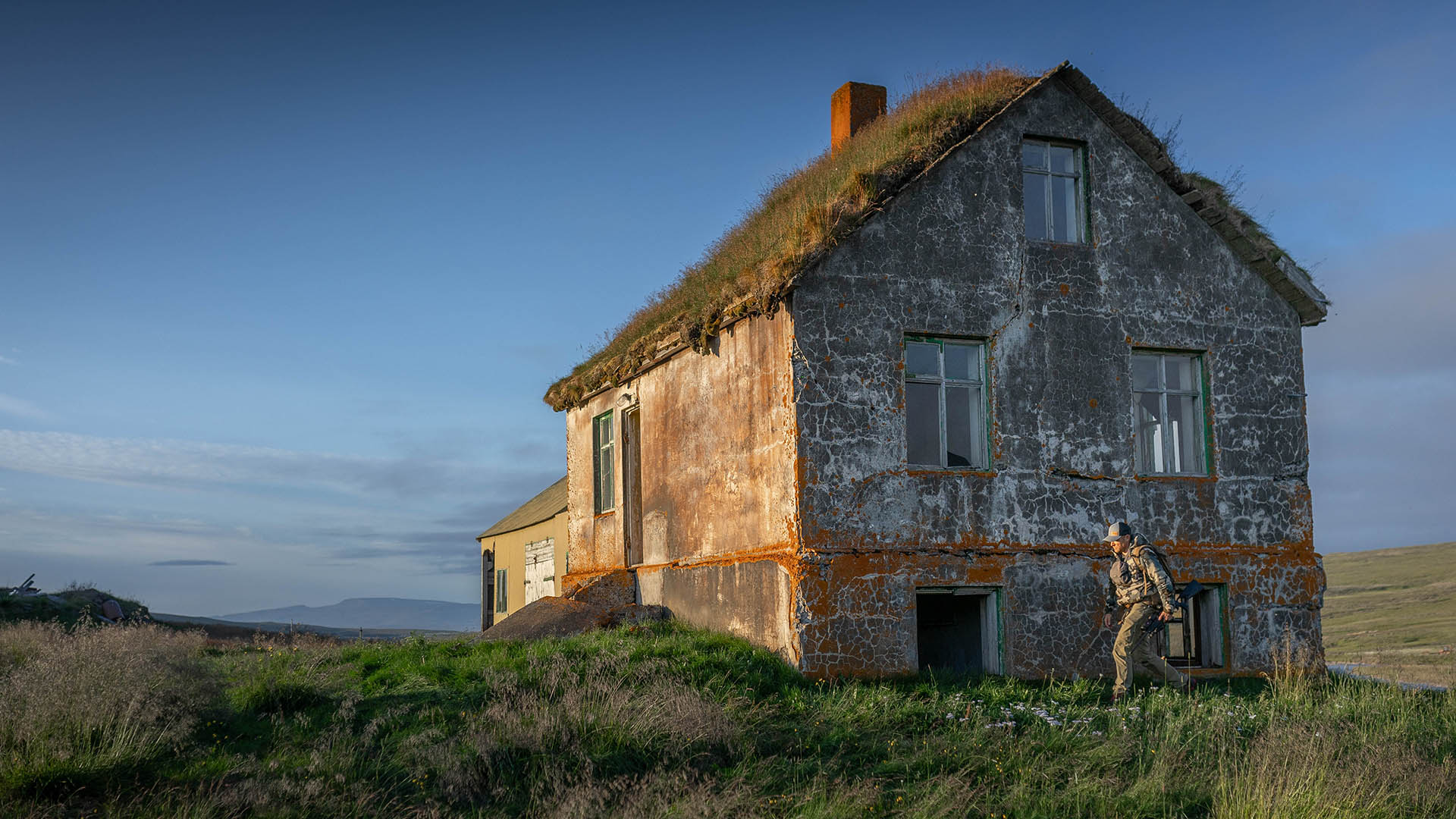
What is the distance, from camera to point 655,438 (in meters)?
15.6

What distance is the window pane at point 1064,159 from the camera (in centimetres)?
1369

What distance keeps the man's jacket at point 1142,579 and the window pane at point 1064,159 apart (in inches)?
189

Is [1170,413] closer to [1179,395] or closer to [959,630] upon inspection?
[1179,395]

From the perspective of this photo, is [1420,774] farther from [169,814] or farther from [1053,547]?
[169,814]

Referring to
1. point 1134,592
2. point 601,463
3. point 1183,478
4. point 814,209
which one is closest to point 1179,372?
point 1183,478

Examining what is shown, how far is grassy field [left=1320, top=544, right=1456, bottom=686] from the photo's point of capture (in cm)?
2439

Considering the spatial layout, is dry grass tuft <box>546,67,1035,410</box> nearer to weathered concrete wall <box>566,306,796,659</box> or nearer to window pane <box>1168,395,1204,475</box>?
weathered concrete wall <box>566,306,796,659</box>

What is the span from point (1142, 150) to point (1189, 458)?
3.79 metres

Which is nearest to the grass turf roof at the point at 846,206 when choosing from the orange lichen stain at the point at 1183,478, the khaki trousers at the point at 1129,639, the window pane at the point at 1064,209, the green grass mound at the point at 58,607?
the window pane at the point at 1064,209

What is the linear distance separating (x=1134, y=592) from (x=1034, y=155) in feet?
17.6

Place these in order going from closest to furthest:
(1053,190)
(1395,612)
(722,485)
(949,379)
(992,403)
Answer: (992,403) < (949,379) < (722,485) < (1053,190) < (1395,612)

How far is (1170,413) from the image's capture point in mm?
13875

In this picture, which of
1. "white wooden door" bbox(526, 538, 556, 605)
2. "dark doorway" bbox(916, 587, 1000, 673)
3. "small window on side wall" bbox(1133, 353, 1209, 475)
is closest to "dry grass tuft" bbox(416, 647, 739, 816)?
"dark doorway" bbox(916, 587, 1000, 673)

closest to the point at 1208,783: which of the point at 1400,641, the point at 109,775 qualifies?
the point at 109,775
